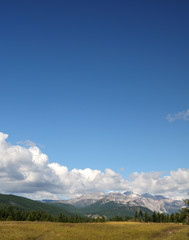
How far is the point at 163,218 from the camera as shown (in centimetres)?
16912

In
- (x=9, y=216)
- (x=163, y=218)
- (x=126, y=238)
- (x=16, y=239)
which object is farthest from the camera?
(x=163, y=218)

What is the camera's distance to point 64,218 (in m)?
171

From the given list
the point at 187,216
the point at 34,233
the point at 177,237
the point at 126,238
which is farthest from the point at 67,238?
the point at 187,216

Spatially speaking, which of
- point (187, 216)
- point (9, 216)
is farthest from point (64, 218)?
point (187, 216)

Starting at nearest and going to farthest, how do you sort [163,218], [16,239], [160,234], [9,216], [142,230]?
[16,239] → [160,234] → [142,230] → [9,216] → [163,218]

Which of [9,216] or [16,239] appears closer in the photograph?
[16,239]

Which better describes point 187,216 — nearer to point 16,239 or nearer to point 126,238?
point 126,238

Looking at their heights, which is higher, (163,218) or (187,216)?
(187,216)

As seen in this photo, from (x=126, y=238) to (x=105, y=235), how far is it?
613 cm

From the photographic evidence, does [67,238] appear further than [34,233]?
No

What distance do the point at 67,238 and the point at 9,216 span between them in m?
99.1

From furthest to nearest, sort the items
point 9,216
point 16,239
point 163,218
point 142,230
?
point 163,218
point 9,216
point 142,230
point 16,239

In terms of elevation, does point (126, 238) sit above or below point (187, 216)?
below

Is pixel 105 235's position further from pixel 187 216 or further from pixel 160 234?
pixel 187 216
